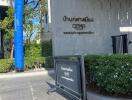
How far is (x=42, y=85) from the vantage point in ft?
36.1

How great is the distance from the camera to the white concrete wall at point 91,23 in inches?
562

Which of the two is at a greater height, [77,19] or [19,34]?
[77,19]

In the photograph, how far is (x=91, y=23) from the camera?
49.2ft

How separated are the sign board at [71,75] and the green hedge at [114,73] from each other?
0.55 meters

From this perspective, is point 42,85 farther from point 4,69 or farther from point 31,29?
point 31,29

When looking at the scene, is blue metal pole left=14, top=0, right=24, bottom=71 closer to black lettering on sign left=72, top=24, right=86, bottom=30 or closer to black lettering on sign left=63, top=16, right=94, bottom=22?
A: black lettering on sign left=63, top=16, right=94, bottom=22

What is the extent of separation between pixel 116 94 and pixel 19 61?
8.77 metres

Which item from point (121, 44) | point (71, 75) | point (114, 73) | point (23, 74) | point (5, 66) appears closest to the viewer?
point (114, 73)

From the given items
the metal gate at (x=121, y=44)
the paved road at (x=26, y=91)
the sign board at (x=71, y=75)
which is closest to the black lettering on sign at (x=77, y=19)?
the metal gate at (x=121, y=44)

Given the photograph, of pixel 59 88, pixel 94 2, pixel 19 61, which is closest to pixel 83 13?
pixel 94 2

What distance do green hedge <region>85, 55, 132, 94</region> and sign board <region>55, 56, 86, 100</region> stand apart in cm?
55

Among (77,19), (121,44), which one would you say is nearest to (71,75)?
(77,19)

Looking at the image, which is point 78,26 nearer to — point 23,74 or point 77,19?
point 77,19

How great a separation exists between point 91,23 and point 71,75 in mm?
7496
